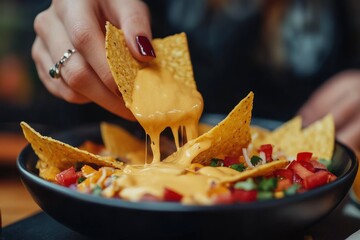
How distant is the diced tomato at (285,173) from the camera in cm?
147

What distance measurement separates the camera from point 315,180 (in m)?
1.43

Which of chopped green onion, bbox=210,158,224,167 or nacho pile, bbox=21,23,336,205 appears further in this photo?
chopped green onion, bbox=210,158,224,167

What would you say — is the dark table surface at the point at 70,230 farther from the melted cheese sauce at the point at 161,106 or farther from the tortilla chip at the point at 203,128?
the tortilla chip at the point at 203,128

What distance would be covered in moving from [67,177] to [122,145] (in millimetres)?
522

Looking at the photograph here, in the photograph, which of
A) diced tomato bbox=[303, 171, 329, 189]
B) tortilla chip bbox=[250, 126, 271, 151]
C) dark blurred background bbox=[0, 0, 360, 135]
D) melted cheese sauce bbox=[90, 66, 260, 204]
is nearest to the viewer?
melted cheese sauce bbox=[90, 66, 260, 204]

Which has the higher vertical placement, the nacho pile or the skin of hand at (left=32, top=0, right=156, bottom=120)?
the skin of hand at (left=32, top=0, right=156, bottom=120)

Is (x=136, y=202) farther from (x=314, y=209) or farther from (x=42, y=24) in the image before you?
(x=42, y=24)

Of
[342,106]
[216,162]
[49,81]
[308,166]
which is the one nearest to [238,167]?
[216,162]

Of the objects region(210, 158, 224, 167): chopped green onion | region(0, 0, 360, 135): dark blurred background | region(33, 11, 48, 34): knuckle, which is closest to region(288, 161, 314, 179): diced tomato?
region(210, 158, 224, 167): chopped green onion

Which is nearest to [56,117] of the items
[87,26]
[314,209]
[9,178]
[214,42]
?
[9,178]

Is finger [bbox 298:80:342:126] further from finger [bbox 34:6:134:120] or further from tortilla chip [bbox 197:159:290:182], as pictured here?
tortilla chip [bbox 197:159:290:182]

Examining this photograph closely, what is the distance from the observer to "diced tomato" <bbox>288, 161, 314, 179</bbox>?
1.46 m

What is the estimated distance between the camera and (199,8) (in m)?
3.62

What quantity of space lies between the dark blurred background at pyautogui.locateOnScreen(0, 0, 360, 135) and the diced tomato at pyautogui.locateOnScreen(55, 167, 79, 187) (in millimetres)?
2068
